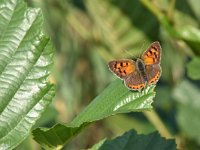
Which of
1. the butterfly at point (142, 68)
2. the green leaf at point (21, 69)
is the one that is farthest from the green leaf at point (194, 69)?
the green leaf at point (21, 69)

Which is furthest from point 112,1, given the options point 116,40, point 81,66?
point 81,66

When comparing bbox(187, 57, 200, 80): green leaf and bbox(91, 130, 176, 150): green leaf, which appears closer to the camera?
bbox(91, 130, 176, 150): green leaf

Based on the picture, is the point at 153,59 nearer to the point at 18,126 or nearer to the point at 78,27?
the point at 18,126

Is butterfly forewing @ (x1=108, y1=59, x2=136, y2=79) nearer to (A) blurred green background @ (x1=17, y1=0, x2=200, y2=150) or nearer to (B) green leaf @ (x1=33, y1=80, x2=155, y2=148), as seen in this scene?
(B) green leaf @ (x1=33, y1=80, x2=155, y2=148)

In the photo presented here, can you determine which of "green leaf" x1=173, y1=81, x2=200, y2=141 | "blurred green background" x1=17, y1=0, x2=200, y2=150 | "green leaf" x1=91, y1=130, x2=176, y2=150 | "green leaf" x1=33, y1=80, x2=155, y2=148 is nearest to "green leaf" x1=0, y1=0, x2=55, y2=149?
"green leaf" x1=33, y1=80, x2=155, y2=148

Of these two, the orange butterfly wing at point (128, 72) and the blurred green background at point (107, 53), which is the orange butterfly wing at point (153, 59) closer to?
the orange butterfly wing at point (128, 72)

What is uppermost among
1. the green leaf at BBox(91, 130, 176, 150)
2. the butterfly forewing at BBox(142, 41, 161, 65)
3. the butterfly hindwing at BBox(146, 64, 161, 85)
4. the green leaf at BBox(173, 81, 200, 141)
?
the butterfly forewing at BBox(142, 41, 161, 65)
